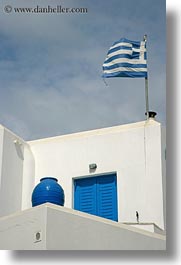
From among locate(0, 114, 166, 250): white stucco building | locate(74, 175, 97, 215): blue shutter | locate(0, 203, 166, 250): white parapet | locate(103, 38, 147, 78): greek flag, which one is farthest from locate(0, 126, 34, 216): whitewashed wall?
locate(103, 38, 147, 78): greek flag

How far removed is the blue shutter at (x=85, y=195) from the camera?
11.3 metres

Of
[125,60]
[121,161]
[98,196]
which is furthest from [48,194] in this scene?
[125,60]

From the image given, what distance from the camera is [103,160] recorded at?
1146 cm

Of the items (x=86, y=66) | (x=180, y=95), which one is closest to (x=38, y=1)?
(x=86, y=66)

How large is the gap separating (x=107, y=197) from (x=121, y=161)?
641 millimetres

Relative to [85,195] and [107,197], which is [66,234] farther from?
[85,195]

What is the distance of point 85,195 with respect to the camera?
11.4 m

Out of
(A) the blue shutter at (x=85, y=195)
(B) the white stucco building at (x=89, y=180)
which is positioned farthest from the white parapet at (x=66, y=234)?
(A) the blue shutter at (x=85, y=195)

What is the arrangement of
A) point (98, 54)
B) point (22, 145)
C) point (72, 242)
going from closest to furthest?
1. point (72, 242)
2. point (98, 54)
3. point (22, 145)

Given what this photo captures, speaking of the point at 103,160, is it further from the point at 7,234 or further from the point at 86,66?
the point at 7,234

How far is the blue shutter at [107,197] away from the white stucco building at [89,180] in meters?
0.03

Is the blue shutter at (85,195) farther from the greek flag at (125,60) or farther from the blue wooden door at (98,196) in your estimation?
the greek flag at (125,60)

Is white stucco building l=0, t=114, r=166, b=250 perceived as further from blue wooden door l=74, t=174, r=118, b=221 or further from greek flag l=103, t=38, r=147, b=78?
greek flag l=103, t=38, r=147, b=78

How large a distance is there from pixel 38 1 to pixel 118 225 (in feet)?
11.7
